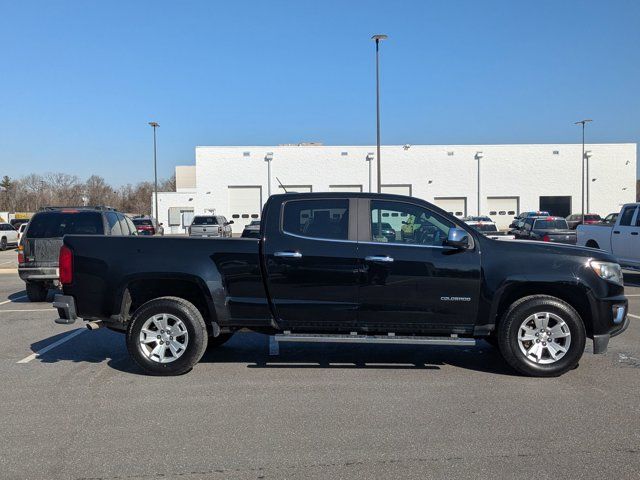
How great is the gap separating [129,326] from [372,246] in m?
2.80

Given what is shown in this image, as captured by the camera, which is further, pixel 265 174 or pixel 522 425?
pixel 265 174

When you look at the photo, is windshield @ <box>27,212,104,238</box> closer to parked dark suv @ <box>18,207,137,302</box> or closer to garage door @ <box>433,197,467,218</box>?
parked dark suv @ <box>18,207,137,302</box>

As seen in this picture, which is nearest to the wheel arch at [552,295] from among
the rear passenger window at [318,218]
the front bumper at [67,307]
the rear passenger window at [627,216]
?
the rear passenger window at [318,218]

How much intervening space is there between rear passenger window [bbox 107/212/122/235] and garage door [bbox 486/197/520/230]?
146ft

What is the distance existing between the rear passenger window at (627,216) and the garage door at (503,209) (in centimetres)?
3841

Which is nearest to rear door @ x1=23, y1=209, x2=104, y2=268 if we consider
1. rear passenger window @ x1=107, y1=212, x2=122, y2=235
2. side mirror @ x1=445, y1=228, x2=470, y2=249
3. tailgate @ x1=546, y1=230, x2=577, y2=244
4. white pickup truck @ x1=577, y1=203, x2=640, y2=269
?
rear passenger window @ x1=107, y1=212, x2=122, y2=235

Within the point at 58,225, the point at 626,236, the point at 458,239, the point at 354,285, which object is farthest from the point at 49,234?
the point at 626,236

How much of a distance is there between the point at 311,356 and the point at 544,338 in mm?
2727

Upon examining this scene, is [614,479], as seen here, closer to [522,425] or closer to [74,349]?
[522,425]

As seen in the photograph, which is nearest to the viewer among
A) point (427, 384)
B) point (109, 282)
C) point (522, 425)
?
point (522, 425)

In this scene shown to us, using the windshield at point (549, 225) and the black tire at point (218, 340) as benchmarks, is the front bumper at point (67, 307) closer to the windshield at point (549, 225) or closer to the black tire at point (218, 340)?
the black tire at point (218, 340)

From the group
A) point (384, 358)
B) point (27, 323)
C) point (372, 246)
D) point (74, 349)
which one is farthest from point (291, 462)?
point (27, 323)

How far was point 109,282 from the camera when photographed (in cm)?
618

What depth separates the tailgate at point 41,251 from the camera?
433 inches
